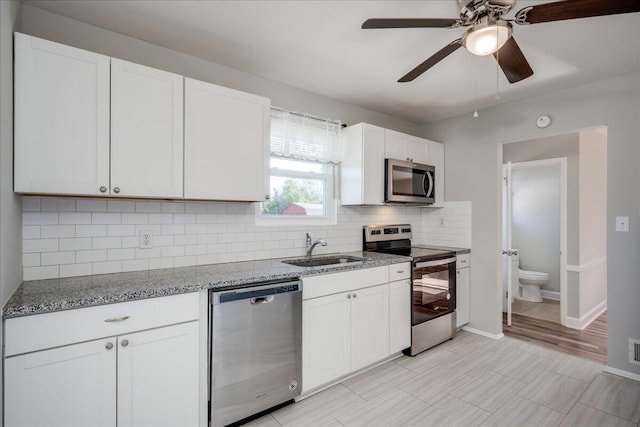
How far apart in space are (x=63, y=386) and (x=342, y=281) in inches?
64.3

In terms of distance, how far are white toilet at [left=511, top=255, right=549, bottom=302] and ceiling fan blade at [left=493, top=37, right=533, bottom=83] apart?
134 inches

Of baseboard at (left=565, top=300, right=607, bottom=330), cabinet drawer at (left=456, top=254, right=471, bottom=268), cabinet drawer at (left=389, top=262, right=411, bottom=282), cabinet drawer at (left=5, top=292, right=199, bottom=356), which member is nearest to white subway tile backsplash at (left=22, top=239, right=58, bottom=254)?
cabinet drawer at (left=5, top=292, right=199, bottom=356)

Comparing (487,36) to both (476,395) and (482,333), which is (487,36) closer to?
(476,395)

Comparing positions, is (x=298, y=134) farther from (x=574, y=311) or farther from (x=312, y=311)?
(x=574, y=311)

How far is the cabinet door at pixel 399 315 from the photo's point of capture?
8.99 ft

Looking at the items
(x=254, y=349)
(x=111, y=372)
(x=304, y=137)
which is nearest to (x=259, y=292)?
(x=254, y=349)

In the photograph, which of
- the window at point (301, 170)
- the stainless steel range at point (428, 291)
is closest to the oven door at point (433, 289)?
the stainless steel range at point (428, 291)

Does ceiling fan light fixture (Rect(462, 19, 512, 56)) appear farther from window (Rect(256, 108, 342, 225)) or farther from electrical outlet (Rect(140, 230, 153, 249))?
electrical outlet (Rect(140, 230, 153, 249))

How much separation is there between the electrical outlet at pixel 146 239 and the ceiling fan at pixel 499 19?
1.79m

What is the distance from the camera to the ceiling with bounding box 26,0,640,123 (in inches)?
70.9

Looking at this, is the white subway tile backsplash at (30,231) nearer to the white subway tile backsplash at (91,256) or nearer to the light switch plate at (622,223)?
the white subway tile backsplash at (91,256)

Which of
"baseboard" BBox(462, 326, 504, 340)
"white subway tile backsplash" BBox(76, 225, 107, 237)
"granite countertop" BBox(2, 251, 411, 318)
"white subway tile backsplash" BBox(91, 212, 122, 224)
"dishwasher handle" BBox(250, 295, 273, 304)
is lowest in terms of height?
"baseboard" BBox(462, 326, 504, 340)

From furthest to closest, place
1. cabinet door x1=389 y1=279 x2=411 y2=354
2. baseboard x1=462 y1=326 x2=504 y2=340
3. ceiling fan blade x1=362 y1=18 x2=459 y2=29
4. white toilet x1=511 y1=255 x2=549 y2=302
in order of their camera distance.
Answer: white toilet x1=511 y1=255 x2=549 y2=302 < baseboard x1=462 y1=326 x2=504 y2=340 < cabinet door x1=389 y1=279 x2=411 y2=354 < ceiling fan blade x1=362 y1=18 x2=459 y2=29

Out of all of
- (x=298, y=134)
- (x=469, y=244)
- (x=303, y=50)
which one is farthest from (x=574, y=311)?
(x=303, y=50)
